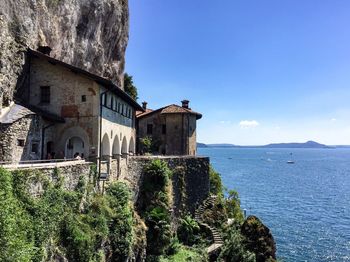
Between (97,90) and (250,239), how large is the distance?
1869 cm

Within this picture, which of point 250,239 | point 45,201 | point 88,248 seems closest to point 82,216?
point 88,248

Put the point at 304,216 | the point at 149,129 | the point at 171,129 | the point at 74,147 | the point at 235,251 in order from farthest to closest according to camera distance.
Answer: the point at 304,216, the point at 149,129, the point at 171,129, the point at 235,251, the point at 74,147

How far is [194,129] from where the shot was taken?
47375mm

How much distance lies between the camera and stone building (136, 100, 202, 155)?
1795 inches

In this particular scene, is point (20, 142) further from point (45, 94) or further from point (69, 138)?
point (45, 94)

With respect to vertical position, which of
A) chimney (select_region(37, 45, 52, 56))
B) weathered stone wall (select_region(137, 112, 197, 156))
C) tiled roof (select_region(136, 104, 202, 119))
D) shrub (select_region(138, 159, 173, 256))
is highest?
chimney (select_region(37, 45, 52, 56))

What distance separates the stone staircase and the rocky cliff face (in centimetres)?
1886

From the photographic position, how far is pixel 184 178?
34469mm

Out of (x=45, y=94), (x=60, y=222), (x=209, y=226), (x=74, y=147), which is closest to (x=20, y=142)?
(x=45, y=94)

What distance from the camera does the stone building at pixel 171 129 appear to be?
45594mm

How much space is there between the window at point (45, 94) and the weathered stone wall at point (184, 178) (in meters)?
8.85

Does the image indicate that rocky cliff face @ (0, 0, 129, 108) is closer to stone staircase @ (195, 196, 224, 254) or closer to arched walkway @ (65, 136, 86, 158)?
arched walkway @ (65, 136, 86, 158)

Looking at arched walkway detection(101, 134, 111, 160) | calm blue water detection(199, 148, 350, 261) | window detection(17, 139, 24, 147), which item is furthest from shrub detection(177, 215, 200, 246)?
window detection(17, 139, 24, 147)

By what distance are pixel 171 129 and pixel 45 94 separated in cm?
2367
